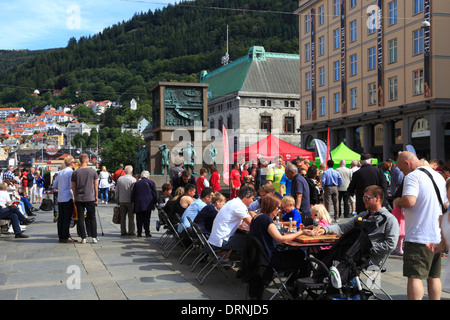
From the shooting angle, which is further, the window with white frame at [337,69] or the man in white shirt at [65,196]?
the window with white frame at [337,69]

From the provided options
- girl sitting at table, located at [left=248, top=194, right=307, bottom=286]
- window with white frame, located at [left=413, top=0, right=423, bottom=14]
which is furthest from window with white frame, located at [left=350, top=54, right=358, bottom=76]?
girl sitting at table, located at [left=248, top=194, right=307, bottom=286]

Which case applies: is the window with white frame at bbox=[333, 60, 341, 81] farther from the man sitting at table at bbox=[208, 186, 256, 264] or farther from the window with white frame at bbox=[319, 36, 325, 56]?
the man sitting at table at bbox=[208, 186, 256, 264]

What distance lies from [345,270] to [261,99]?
6288 cm

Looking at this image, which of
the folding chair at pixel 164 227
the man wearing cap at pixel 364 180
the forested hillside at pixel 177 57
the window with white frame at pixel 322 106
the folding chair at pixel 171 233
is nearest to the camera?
the folding chair at pixel 171 233

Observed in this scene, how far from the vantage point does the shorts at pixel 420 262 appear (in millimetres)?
5480

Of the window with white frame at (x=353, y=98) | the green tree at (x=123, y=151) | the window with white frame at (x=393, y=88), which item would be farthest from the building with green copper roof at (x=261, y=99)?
the window with white frame at (x=393, y=88)

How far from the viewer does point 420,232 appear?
5590 millimetres

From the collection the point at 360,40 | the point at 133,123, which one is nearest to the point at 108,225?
the point at 360,40

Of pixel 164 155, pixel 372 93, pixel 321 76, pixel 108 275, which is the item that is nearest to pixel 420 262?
pixel 108 275

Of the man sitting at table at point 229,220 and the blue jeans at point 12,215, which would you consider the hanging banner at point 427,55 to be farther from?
the man sitting at table at point 229,220

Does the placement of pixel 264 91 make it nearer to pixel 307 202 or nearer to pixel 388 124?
pixel 388 124

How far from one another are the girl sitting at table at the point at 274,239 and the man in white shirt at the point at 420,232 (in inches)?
51.8

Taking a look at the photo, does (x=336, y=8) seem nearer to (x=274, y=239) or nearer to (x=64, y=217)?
(x=64, y=217)

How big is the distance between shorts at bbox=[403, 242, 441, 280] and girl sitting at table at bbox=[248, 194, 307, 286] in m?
1.32
